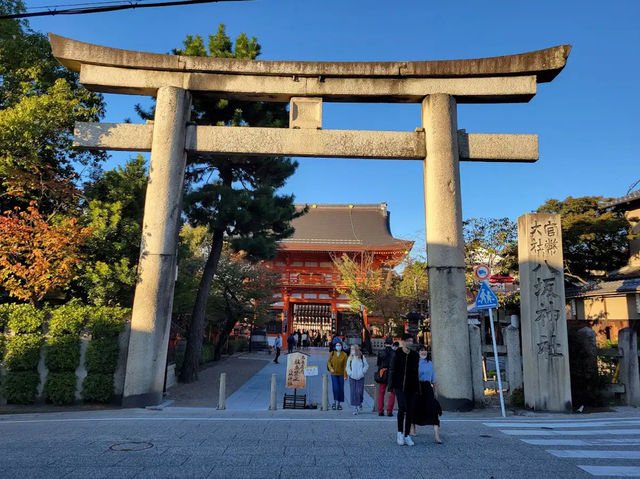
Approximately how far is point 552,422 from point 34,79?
1494 centimetres

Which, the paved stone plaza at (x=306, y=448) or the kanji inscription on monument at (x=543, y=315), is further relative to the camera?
the kanji inscription on monument at (x=543, y=315)

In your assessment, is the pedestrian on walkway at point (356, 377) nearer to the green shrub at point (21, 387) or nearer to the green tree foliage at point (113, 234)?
the green tree foliage at point (113, 234)

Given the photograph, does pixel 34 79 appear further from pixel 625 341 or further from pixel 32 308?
pixel 625 341

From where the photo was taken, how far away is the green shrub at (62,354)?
909 centimetres

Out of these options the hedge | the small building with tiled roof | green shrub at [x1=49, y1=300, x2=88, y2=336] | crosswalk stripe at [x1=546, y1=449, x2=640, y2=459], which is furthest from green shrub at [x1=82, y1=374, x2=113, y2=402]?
the small building with tiled roof

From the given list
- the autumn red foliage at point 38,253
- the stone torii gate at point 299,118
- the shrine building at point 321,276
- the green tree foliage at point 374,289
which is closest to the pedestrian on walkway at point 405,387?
→ the stone torii gate at point 299,118

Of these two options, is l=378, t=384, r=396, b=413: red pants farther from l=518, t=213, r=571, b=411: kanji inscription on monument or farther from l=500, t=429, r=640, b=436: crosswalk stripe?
l=518, t=213, r=571, b=411: kanji inscription on monument

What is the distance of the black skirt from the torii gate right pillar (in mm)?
2952

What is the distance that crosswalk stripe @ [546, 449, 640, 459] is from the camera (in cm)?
498

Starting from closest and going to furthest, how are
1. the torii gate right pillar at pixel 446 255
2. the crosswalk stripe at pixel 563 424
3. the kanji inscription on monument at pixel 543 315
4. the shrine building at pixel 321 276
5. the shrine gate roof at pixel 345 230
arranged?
the crosswalk stripe at pixel 563 424 < the kanji inscription on monument at pixel 543 315 < the torii gate right pillar at pixel 446 255 < the shrine building at pixel 321 276 < the shrine gate roof at pixel 345 230

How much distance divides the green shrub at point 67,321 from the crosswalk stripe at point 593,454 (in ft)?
29.9

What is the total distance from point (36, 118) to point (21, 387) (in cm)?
632

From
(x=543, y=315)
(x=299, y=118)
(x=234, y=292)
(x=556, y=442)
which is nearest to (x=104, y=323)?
(x=299, y=118)

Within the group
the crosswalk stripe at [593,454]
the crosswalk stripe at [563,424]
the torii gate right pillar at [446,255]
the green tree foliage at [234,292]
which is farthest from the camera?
the green tree foliage at [234,292]
